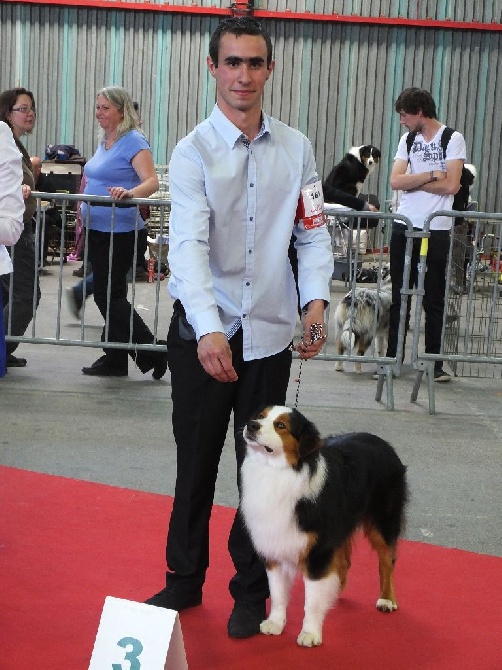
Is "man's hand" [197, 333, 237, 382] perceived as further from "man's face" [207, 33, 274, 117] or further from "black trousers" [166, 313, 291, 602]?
"man's face" [207, 33, 274, 117]

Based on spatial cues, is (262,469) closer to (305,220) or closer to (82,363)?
(305,220)

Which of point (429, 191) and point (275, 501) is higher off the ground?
point (429, 191)

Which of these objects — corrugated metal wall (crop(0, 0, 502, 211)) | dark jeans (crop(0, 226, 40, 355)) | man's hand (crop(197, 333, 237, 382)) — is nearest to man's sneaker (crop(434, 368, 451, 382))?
dark jeans (crop(0, 226, 40, 355))

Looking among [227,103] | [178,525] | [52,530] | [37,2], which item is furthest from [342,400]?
[37,2]

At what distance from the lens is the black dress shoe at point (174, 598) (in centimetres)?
297

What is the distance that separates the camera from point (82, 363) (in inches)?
265

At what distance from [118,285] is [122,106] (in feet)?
3.45

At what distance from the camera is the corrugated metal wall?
14.7 m

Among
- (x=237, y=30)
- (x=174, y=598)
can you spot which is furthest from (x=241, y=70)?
(x=174, y=598)

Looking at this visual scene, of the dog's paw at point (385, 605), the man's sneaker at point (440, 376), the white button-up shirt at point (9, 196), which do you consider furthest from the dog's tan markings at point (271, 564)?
the man's sneaker at point (440, 376)

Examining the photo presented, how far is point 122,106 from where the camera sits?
594 cm

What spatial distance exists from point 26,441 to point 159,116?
35.6ft

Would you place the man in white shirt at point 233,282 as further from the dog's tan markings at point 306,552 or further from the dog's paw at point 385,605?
the dog's paw at point 385,605

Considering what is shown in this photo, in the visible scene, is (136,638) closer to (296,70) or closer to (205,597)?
(205,597)
